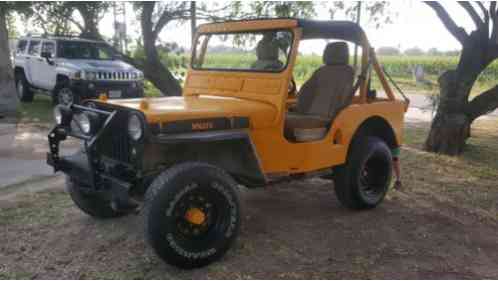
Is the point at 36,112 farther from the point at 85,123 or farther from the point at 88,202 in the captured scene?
the point at 85,123

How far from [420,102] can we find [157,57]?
9.84 metres

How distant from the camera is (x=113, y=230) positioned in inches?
179

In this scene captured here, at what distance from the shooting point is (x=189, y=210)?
373 centimetres

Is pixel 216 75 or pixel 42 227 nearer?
pixel 42 227

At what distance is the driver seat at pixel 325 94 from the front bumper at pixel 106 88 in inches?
287

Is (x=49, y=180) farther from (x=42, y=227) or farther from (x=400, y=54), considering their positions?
(x=400, y=54)

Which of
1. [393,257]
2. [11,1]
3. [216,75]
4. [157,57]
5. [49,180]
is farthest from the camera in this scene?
[157,57]

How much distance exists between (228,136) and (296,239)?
116 cm

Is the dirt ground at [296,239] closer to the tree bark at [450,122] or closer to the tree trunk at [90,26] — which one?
the tree bark at [450,122]

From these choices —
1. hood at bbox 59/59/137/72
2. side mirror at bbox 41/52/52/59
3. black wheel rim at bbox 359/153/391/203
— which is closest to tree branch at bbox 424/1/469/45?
black wheel rim at bbox 359/153/391/203

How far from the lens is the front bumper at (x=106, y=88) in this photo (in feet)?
38.2

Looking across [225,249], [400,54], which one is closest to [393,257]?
[225,249]

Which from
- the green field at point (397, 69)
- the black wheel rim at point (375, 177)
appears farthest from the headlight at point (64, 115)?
the black wheel rim at point (375, 177)

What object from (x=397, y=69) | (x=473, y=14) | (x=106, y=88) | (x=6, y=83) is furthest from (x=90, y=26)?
(x=397, y=69)
